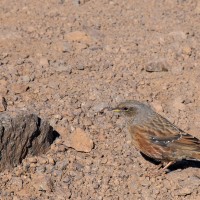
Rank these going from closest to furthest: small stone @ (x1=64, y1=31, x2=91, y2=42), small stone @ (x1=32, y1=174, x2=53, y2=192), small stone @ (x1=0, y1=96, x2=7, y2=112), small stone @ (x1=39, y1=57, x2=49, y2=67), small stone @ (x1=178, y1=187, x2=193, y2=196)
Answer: small stone @ (x1=32, y1=174, x2=53, y2=192) → small stone @ (x1=178, y1=187, x2=193, y2=196) → small stone @ (x1=0, y1=96, x2=7, y2=112) → small stone @ (x1=39, y1=57, x2=49, y2=67) → small stone @ (x1=64, y1=31, x2=91, y2=42)

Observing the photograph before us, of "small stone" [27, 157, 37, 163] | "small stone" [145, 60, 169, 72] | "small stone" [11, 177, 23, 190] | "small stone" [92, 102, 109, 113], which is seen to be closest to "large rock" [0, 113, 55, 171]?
"small stone" [27, 157, 37, 163]

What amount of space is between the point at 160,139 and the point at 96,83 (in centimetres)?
201

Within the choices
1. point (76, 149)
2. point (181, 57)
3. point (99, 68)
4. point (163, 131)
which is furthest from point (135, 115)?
point (181, 57)

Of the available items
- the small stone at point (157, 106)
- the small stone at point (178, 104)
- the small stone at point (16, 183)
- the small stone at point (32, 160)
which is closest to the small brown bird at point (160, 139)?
the small stone at point (157, 106)

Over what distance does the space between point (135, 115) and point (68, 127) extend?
110cm

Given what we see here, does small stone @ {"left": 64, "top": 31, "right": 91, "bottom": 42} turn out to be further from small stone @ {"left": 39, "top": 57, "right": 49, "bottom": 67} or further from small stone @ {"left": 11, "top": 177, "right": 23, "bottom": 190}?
small stone @ {"left": 11, "top": 177, "right": 23, "bottom": 190}

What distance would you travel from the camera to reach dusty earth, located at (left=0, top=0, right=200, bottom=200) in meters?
7.70

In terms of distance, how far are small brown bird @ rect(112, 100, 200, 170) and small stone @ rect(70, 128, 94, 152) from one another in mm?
686

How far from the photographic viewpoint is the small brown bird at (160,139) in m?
8.00

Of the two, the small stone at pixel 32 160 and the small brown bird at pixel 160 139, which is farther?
the small brown bird at pixel 160 139

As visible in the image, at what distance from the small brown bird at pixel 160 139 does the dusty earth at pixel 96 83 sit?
288 mm

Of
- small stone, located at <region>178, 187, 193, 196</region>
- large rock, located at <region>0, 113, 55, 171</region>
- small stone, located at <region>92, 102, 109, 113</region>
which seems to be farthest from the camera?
small stone, located at <region>92, 102, 109, 113</region>

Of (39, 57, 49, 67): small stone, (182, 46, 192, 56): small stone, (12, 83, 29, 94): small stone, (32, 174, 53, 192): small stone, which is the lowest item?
(32, 174, 53, 192): small stone

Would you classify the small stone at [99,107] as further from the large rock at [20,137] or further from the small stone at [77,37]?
the small stone at [77,37]
